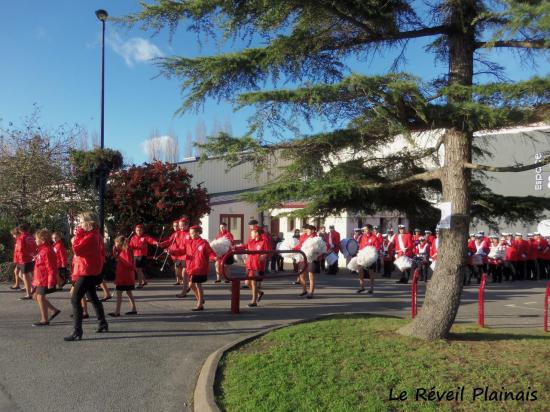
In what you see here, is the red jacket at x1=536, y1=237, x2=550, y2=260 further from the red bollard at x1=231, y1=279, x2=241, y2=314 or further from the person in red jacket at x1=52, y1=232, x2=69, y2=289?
the person in red jacket at x1=52, y1=232, x2=69, y2=289

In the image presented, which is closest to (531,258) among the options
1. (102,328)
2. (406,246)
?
(406,246)

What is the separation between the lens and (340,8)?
21.3 feet

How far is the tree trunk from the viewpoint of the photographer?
22.8 feet

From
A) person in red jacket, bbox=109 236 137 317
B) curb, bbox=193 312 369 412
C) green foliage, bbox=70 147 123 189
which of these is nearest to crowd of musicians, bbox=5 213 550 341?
person in red jacket, bbox=109 236 137 317

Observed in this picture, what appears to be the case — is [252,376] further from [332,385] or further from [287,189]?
[287,189]

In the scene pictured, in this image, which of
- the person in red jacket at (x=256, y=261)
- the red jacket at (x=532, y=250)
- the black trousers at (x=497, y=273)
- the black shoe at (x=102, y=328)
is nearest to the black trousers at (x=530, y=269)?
the red jacket at (x=532, y=250)

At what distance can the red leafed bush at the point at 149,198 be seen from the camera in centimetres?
1691

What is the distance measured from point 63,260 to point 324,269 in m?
11.9

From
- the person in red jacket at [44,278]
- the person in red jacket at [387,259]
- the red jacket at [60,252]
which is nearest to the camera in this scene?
the person in red jacket at [44,278]

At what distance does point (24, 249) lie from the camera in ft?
39.5

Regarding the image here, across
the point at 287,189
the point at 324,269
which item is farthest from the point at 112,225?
the point at 287,189

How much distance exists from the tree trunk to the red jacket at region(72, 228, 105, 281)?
493 cm

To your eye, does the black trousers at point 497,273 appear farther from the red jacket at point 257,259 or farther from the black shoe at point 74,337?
the black shoe at point 74,337

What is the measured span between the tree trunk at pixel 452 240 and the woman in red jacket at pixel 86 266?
16.1ft
